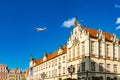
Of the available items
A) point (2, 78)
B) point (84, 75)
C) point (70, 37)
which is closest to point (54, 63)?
point (70, 37)

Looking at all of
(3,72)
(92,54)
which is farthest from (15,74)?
(92,54)

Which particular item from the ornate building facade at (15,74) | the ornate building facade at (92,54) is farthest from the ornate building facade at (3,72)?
the ornate building facade at (92,54)

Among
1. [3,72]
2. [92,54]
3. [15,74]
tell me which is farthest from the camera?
[15,74]

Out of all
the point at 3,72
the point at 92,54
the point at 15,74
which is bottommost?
the point at 15,74

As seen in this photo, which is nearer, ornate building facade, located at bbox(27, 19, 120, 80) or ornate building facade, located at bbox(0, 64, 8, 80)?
ornate building facade, located at bbox(27, 19, 120, 80)

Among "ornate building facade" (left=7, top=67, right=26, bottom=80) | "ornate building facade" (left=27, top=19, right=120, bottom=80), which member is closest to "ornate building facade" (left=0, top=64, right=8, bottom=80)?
"ornate building facade" (left=7, top=67, right=26, bottom=80)

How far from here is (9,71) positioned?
566ft

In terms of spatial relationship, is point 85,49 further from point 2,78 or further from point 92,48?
point 2,78

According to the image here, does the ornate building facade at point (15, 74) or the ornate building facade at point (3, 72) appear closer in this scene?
the ornate building facade at point (3, 72)

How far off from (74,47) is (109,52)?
28.5ft

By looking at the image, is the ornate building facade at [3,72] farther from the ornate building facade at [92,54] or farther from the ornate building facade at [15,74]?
the ornate building facade at [92,54]

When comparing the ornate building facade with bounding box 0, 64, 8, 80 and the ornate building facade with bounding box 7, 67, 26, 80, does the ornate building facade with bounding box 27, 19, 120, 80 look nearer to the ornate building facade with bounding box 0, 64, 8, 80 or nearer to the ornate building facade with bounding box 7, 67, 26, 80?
the ornate building facade with bounding box 0, 64, 8, 80

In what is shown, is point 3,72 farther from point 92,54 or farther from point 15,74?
point 92,54

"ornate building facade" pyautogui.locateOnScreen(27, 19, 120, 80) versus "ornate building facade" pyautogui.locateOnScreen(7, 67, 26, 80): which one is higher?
"ornate building facade" pyautogui.locateOnScreen(27, 19, 120, 80)
